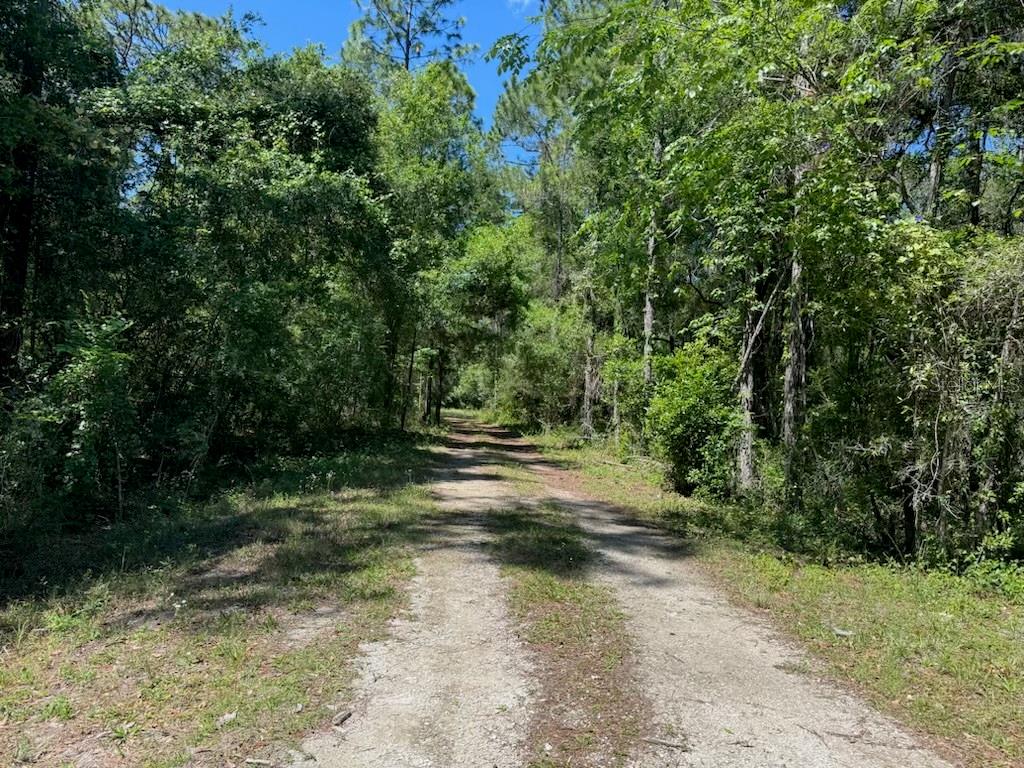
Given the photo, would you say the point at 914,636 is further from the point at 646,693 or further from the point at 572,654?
the point at 572,654

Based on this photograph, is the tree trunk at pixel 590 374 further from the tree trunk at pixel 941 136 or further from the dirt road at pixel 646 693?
the dirt road at pixel 646 693

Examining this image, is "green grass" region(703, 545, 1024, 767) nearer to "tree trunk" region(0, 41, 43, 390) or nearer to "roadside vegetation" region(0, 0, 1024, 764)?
"roadside vegetation" region(0, 0, 1024, 764)

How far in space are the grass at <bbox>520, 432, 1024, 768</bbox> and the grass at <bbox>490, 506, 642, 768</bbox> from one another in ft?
5.20

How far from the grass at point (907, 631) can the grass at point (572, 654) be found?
1.58 m

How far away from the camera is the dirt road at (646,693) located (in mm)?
3488

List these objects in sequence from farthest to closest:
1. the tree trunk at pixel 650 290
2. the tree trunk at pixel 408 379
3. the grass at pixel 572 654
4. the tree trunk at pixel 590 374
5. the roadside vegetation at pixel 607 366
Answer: the tree trunk at pixel 590 374 → the tree trunk at pixel 408 379 → the tree trunk at pixel 650 290 → the roadside vegetation at pixel 607 366 → the grass at pixel 572 654

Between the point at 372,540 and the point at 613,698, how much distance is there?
445 cm

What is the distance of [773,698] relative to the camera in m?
4.17

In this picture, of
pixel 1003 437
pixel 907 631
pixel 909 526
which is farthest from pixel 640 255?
pixel 907 631

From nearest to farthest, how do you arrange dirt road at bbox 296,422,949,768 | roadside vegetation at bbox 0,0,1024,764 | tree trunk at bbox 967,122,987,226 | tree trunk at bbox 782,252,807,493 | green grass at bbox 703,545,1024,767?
dirt road at bbox 296,422,949,768, green grass at bbox 703,545,1024,767, roadside vegetation at bbox 0,0,1024,764, tree trunk at bbox 782,252,807,493, tree trunk at bbox 967,122,987,226

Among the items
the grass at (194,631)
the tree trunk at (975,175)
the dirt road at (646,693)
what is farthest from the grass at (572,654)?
the tree trunk at (975,175)

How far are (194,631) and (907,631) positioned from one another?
5.94 m

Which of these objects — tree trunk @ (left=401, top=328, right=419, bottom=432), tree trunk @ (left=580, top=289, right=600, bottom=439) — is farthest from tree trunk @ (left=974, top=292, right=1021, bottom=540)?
tree trunk @ (left=580, top=289, right=600, bottom=439)

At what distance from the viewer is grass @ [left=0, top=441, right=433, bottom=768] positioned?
3.64 metres
